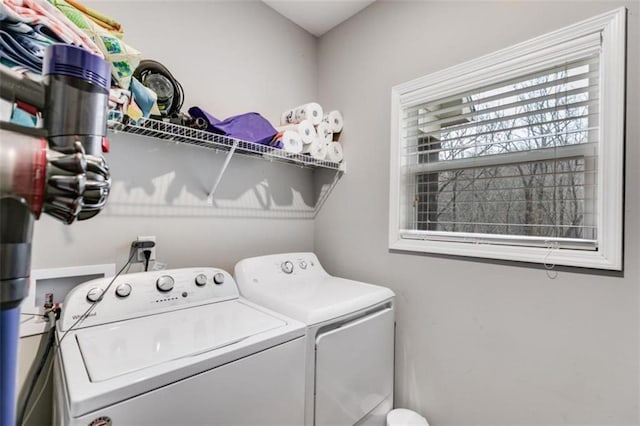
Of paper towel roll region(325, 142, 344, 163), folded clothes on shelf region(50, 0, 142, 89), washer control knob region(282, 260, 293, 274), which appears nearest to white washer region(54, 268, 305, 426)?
washer control knob region(282, 260, 293, 274)

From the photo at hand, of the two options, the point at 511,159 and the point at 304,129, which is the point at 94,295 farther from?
the point at 511,159

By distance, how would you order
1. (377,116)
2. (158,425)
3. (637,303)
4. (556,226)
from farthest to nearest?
(377,116), (556,226), (637,303), (158,425)

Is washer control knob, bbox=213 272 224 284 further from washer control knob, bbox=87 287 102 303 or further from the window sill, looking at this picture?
the window sill

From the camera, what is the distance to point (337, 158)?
6.96 feet

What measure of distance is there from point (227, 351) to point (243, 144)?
1084 millimetres

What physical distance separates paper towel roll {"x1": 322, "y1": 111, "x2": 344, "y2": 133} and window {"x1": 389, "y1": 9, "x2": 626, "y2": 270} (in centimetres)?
41

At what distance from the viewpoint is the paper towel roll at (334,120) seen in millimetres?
2109

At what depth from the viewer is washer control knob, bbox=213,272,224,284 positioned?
59.6 inches

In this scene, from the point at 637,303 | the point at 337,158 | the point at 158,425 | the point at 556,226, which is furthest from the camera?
the point at 337,158

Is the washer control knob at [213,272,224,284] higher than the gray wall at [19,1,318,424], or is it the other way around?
the gray wall at [19,1,318,424]

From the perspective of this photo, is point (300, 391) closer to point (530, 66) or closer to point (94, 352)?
point (94, 352)

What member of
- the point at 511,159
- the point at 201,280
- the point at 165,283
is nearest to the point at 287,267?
the point at 201,280

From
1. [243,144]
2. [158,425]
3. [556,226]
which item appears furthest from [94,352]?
[556,226]

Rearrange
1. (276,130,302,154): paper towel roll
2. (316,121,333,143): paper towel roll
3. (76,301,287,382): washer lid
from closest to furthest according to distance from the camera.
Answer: (76,301,287,382): washer lid → (276,130,302,154): paper towel roll → (316,121,333,143): paper towel roll
